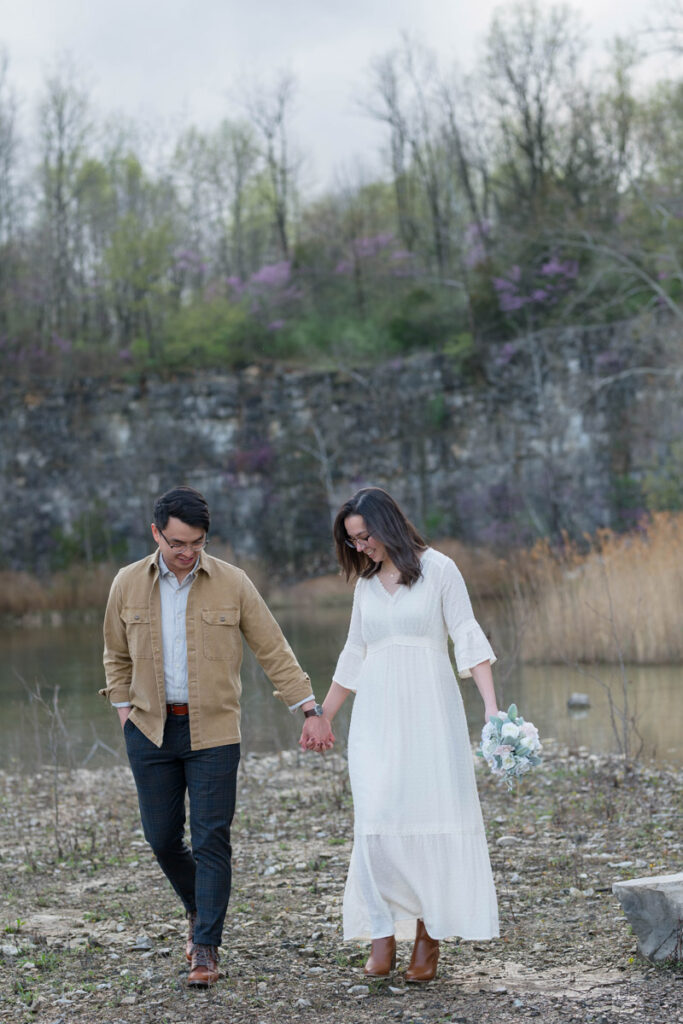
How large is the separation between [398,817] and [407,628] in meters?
0.69

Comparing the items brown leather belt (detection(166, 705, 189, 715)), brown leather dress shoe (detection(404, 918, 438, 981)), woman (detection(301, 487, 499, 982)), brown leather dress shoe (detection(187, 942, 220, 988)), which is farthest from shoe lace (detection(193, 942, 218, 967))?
brown leather belt (detection(166, 705, 189, 715))

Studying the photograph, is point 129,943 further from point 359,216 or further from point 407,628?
point 359,216

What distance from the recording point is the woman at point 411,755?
13.9 feet

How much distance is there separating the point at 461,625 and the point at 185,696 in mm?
1073

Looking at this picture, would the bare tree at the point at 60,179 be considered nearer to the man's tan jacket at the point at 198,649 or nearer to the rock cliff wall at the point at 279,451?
the rock cliff wall at the point at 279,451

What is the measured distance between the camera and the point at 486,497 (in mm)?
31281

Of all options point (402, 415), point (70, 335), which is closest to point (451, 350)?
point (402, 415)

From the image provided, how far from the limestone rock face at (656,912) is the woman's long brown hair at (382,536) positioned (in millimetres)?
1386

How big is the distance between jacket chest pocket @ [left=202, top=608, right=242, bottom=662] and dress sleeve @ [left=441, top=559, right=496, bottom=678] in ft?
2.68

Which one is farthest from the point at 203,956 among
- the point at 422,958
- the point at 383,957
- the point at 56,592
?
the point at 56,592

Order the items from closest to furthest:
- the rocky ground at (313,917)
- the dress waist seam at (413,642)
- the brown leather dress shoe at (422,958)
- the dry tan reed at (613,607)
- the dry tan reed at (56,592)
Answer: the rocky ground at (313,917) → the brown leather dress shoe at (422,958) → the dress waist seam at (413,642) → the dry tan reed at (613,607) → the dry tan reed at (56,592)

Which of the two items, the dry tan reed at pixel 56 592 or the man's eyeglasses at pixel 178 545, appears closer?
the man's eyeglasses at pixel 178 545

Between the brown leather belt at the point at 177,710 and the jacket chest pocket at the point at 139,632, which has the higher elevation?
the jacket chest pocket at the point at 139,632

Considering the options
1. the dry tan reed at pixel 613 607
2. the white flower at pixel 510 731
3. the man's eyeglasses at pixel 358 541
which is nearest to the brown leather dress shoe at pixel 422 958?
the white flower at pixel 510 731
